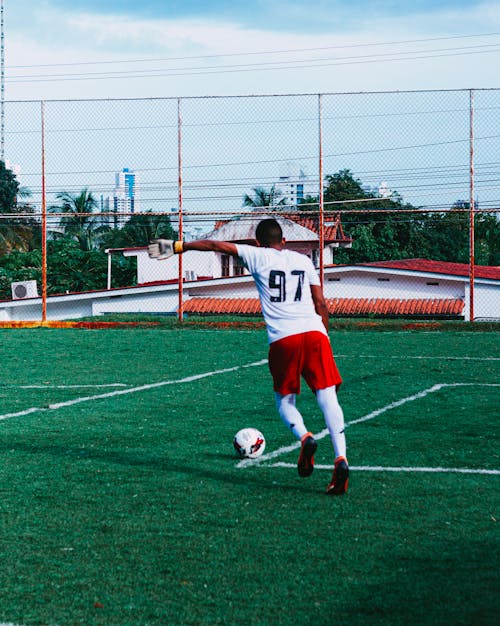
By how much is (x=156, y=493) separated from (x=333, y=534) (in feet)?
5.41

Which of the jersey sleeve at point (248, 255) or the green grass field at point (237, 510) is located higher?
the jersey sleeve at point (248, 255)

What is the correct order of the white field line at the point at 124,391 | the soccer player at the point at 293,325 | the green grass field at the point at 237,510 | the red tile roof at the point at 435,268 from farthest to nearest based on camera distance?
the red tile roof at the point at 435,268 → the white field line at the point at 124,391 → the soccer player at the point at 293,325 → the green grass field at the point at 237,510

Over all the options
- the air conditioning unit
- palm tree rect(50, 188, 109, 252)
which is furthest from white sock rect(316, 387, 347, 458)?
palm tree rect(50, 188, 109, 252)

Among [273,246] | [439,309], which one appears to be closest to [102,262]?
[439,309]

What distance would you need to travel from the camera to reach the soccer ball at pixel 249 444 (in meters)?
8.30

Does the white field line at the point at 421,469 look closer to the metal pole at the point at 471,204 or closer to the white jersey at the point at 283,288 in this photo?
the white jersey at the point at 283,288

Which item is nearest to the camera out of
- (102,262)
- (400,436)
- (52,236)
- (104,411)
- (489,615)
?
(489,615)

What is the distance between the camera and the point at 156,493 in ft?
22.9

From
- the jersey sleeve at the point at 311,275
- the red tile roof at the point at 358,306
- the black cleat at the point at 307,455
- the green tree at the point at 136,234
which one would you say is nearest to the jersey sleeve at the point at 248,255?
the jersey sleeve at the point at 311,275

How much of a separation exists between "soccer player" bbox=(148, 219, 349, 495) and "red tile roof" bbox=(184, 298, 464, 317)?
93.6 ft

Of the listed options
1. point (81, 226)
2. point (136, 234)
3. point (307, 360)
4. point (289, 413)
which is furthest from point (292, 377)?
point (136, 234)

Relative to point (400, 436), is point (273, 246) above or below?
above

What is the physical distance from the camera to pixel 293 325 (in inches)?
282

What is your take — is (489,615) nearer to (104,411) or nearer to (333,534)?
(333,534)
